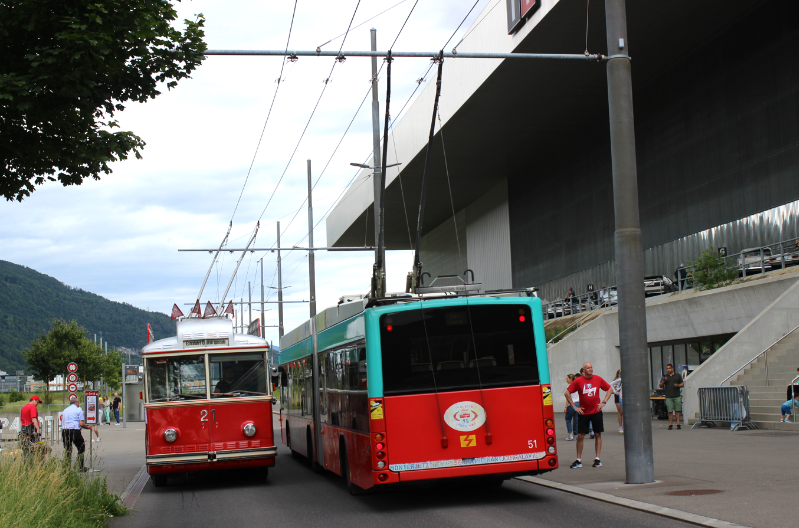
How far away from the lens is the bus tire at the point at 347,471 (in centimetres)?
1319

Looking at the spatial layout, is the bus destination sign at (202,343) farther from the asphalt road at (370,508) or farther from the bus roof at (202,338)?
the asphalt road at (370,508)

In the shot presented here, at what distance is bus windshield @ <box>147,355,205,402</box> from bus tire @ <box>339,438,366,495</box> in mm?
3421

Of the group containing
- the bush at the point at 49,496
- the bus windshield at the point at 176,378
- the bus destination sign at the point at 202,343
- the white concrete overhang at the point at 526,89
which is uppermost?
the white concrete overhang at the point at 526,89

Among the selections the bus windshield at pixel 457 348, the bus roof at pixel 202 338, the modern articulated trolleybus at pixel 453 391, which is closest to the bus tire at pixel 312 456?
the bus roof at pixel 202 338

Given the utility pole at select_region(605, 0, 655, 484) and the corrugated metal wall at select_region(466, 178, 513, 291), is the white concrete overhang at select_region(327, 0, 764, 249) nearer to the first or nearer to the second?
the corrugated metal wall at select_region(466, 178, 513, 291)

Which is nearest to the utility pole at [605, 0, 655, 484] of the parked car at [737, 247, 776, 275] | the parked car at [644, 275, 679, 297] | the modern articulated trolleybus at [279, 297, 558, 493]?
the modern articulated trolleybus at [279, 297, 558, 493]

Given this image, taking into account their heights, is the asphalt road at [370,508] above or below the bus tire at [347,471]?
below

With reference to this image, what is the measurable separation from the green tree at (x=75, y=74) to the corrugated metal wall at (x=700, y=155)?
27554mm

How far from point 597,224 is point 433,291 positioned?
3577 cm

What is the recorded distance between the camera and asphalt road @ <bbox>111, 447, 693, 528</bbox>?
1025cm

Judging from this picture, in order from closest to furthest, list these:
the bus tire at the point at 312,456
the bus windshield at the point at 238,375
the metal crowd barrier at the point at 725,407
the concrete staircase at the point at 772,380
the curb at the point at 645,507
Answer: the curb at the point at 645,507
the bus windshield at the point at 238,375
the bus tire at the point at 312,456
the metal crowd barrier at the point at 725,407
the concrete staircase at the point at 772,380

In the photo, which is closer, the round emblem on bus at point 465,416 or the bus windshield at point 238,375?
the round emblem on bus at point 465,416

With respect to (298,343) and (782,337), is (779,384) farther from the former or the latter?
(298,343)

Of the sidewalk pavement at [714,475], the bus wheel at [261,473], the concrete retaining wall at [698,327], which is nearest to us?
the sidewalk pavement at [714,475]
